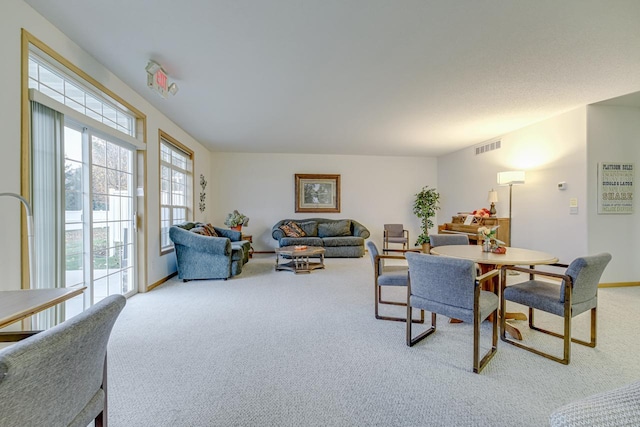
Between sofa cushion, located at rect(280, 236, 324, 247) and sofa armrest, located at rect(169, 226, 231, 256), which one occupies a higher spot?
sofa armrest, located at rect(169, 226, 231, 256)

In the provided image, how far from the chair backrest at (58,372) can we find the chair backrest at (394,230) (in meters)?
6.58

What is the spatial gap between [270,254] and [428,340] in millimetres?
4968

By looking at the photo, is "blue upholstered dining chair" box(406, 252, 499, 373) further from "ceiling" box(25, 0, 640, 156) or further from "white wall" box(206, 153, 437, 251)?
"white wall" box(206, 153, 437, 251)

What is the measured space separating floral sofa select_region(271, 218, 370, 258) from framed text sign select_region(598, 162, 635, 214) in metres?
4.01

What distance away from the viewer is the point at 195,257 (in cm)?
420

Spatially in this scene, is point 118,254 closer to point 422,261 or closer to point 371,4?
point 422,261

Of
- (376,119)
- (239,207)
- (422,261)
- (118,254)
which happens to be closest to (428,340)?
(422,261)

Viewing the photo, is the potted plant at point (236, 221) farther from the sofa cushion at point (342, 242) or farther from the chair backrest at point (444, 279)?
the chair backrest at point (444, 279)

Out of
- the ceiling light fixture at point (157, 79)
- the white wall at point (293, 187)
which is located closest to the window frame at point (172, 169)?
the white wall at point (293, 187)

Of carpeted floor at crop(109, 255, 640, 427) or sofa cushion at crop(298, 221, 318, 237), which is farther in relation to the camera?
sofa cushion at crop(298, 221, 318, 237)

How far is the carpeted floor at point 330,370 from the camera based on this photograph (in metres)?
1.50

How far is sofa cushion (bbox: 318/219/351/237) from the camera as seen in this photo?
22.1 feet

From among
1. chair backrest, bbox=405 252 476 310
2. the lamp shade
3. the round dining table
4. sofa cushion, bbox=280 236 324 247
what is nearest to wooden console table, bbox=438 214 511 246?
the lamp shade

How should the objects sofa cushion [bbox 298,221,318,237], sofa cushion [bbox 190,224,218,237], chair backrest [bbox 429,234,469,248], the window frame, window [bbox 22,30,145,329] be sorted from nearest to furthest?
window [bbox 22,30,145,329]
chair backrest [bbox 429,234,469,248]
the window frame
sofa cushion [bbox 190,224,218,237]
sofa cushion [bbox 298,221,318,237]
